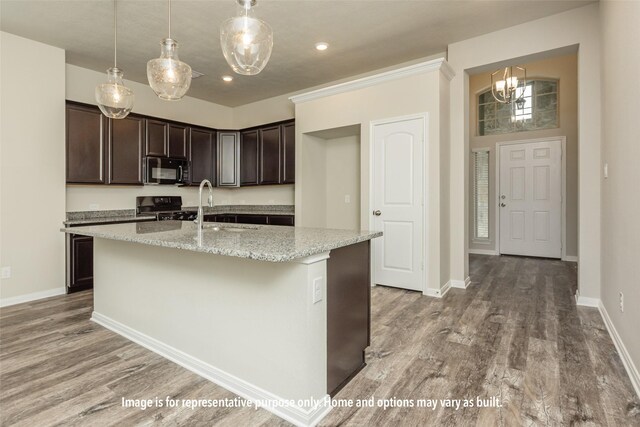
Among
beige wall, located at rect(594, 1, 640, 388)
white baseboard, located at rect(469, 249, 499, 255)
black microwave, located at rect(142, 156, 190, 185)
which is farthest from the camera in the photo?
white baseboard, located at rect(469, 249, 499, 255)

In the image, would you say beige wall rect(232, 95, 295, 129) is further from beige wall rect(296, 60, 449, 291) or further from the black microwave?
the black microwave

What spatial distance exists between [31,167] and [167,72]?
249 centimetres

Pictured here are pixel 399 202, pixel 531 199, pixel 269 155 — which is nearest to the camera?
pixel 399 202

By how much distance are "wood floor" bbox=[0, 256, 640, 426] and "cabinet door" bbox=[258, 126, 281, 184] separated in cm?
296

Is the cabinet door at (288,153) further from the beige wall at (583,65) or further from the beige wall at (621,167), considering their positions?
the beige wall at (621,167)

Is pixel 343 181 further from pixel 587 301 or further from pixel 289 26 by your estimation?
pixel 587 301

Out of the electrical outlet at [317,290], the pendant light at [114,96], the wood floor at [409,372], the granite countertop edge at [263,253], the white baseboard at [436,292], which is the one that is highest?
the pendant light at [114,96]

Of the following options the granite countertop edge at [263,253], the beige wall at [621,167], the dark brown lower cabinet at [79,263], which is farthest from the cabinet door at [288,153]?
the beige wall at [621,167]

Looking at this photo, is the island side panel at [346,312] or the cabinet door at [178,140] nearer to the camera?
the island side panel at [346,312]

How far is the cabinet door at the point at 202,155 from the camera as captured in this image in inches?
222

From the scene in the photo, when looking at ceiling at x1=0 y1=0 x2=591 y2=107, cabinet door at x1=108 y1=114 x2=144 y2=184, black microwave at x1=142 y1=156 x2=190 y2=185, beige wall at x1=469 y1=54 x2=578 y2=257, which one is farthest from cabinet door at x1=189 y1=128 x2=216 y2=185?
beige wall at x1=469 y1=54 x2=578 y2=257

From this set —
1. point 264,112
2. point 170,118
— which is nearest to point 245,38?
point 170,118

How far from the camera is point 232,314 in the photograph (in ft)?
6.68

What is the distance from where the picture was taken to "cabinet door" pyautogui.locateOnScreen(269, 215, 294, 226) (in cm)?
535
